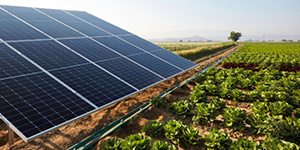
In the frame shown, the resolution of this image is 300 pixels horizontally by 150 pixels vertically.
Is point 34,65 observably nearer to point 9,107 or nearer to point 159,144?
point 9,107

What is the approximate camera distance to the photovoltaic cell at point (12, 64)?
6.40 m

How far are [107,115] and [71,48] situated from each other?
4315mm

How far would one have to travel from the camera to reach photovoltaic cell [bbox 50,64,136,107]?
679 centimetres

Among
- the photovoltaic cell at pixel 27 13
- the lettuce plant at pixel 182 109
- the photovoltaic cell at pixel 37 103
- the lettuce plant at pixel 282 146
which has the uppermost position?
the photovoltaic cell at pixel 27 13

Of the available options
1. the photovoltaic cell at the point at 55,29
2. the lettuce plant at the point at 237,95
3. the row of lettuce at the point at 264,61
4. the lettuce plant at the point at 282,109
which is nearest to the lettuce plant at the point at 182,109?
the lettuce plant at the point at 237,95

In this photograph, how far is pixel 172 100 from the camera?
36.9 feet

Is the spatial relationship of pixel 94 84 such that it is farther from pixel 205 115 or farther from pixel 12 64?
pixel 205 115

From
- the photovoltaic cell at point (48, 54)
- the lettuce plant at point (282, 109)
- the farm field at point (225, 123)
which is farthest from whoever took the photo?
the lettuce plant at point (282, 109)

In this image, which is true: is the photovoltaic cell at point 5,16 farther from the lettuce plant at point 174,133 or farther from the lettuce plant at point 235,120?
the lettuce plant at point 235,120

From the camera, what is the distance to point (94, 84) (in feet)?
24.5

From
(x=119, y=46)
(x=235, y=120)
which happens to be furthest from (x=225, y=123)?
(x=119, y=46)

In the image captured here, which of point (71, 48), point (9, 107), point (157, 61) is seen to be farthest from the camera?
point (157, 61)

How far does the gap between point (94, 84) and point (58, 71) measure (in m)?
1.63

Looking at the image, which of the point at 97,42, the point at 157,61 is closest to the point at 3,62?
the point at 97,42
